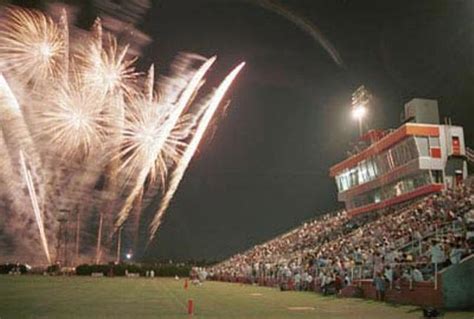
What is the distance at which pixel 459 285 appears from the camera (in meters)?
17.1

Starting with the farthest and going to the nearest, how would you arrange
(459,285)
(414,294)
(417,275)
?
(417,275) < (414,294) < (459,285)

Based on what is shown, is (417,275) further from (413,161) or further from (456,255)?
(413,161)

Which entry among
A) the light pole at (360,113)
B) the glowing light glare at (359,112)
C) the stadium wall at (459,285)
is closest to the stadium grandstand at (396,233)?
the stadium wall at (459,285)

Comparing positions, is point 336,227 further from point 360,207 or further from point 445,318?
point 445,318

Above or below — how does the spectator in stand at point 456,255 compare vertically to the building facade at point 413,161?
below

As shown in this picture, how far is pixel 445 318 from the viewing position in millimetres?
13867

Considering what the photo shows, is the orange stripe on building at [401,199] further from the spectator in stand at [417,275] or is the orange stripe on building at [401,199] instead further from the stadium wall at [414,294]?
the spectator in stand at [417,275]

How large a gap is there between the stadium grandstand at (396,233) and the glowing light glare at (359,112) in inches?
138

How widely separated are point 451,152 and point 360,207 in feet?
45.7

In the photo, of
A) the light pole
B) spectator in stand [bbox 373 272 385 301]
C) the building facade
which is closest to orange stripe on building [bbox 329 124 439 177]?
the building facade

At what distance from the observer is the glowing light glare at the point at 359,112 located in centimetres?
6825

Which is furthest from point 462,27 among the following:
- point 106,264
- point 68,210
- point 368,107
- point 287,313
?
point 106,264

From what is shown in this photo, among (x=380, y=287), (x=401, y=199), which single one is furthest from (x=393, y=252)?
(x=401, y=199)

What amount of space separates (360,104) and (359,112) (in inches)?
41.1
